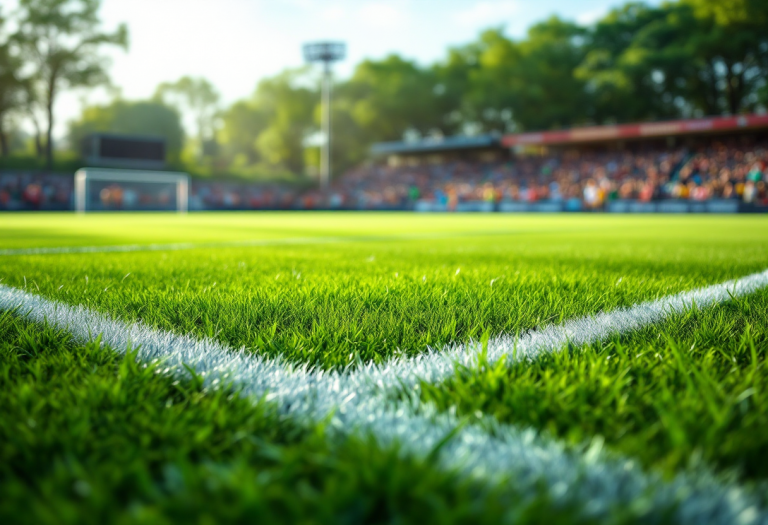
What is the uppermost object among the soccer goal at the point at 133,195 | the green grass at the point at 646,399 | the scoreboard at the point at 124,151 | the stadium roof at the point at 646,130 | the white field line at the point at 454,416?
the stadium roof at the point at 646,130

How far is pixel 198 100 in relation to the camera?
76.4 meters

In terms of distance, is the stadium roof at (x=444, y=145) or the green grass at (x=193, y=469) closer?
the green grass at (x=193, y=469)

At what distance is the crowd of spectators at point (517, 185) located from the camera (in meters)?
28.2

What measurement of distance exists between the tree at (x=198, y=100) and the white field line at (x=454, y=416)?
80.0 m

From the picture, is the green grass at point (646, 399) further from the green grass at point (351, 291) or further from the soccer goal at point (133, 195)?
the soccer goal at point (133, 195)

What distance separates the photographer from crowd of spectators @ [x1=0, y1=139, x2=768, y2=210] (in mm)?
28234

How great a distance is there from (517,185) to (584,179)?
4.40 metres

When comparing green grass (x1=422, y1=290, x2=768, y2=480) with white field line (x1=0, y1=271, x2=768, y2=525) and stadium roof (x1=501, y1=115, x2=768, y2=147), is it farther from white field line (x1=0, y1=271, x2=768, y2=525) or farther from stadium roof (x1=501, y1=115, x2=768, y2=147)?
stadium roof (x1=501, y1=115, x2=768, y2=147)

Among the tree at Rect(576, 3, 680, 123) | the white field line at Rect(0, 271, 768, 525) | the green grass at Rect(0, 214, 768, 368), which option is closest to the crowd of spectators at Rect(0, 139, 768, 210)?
the tree at Rect(576, 3, 680, 123)

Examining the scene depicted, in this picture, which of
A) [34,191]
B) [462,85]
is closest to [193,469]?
[34,191]

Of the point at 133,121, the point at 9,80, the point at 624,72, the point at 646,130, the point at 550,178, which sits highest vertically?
the point at 624,72

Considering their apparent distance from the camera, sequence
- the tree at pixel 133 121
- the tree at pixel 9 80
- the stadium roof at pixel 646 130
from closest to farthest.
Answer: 1. the stadium roof at pixel 646 130
2. the tree at pixel 9 80
3. the tree at pixel 133 121

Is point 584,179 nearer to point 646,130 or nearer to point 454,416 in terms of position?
point 646,130

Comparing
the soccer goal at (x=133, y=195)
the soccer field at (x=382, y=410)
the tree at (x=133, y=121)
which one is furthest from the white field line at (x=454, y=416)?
the tree at (x=133, y=121)
